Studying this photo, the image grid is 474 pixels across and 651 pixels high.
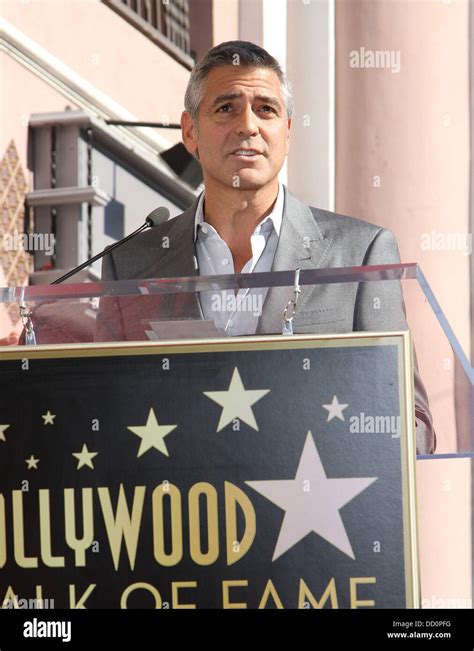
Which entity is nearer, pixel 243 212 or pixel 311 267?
pixel 311 267

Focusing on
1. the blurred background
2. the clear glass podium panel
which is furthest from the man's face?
the blurred background

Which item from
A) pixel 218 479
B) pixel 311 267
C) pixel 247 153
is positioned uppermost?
pixel 247 153

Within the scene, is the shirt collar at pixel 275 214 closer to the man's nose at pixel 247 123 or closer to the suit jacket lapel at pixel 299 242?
the suit jacket lapel at pixel 299 242

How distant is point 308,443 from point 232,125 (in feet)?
3.10

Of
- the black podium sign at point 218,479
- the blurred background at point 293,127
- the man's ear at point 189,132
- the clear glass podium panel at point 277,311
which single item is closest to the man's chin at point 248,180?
the man's ear at point 189,132

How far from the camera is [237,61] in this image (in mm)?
2789

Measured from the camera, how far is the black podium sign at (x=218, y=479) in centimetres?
197

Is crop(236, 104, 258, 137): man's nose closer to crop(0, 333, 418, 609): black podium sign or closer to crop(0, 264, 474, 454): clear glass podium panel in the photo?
crop(0, 264, 474, 454): clear glass podium panel

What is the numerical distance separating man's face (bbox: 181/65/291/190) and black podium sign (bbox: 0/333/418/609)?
28.5 inches

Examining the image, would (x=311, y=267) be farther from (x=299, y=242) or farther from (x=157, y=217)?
(x=157, y=217)

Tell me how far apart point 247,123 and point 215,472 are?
0.93 meters

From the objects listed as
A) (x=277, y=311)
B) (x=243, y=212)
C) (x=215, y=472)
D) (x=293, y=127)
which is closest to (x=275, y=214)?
(x=243, y=212)
